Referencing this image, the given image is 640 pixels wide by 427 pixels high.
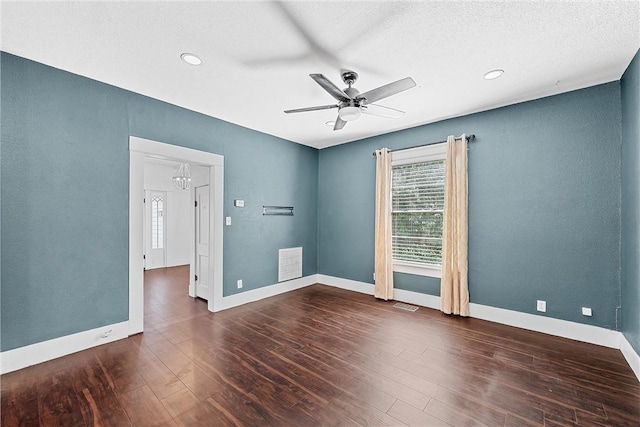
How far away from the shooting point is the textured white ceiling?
6.40ft

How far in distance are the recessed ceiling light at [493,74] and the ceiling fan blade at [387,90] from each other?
112 cm

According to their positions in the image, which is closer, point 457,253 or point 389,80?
point 389,80

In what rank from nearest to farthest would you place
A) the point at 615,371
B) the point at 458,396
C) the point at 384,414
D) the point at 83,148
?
1. the point at 384,414
2. the point at 458,396
3. the point at 615,371
4. the point at 83,148

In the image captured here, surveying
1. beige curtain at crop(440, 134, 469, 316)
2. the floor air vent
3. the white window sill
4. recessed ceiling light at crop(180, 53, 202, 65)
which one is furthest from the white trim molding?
recessed ceiling light at crop(180, 53, 202, 65)

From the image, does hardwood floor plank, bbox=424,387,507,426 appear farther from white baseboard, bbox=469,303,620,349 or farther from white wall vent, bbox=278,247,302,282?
white wall vent, bbox=278,247,302,282

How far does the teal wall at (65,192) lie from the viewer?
8.25ft

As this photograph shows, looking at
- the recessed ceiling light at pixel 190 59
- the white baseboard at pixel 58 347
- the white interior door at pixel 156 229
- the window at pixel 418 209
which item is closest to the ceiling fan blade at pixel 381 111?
the window at pixel 418 209

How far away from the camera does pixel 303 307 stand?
14.0 feet

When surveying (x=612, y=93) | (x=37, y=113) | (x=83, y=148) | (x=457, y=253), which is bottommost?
(x=457, y=253)

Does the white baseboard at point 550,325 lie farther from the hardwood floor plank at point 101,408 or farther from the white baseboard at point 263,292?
the hardwood floor plank at point 101,408

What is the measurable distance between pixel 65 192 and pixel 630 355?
5825 millimetres

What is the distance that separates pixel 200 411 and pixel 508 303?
12.3ft

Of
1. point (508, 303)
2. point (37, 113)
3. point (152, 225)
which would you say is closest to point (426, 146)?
point (508, 303)

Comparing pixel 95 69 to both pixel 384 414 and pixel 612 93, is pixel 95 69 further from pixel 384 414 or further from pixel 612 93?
pixel 612 93
